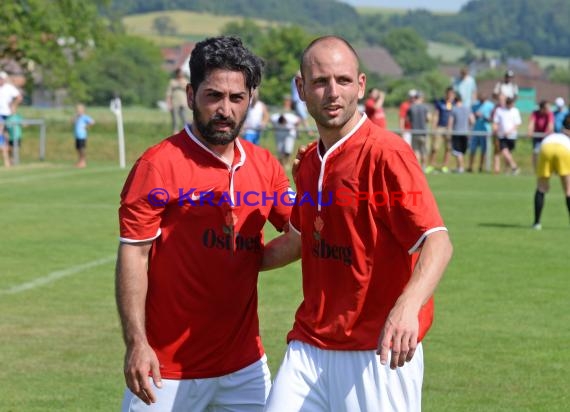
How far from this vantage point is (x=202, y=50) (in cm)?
557

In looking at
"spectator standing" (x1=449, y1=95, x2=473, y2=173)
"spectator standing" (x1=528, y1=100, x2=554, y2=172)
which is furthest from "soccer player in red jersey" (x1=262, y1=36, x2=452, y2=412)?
"spectator standing" (x1=528, y1=100, x2=554, y2=172)

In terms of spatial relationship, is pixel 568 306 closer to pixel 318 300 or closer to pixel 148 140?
pixel 318 300

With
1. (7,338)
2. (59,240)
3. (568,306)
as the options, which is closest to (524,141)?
(59,240)

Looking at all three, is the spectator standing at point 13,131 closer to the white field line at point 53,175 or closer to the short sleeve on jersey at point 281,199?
the white field line at point 53,175

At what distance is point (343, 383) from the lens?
523 cm

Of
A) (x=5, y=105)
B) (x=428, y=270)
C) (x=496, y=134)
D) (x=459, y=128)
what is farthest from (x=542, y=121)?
(x=428, y=270)

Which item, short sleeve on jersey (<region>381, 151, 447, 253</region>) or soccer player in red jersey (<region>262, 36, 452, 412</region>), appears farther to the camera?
soccer player in red jersey (<region>262, 36, 452, 412</region>)

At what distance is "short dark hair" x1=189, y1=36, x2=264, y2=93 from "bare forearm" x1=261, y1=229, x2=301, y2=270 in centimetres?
73

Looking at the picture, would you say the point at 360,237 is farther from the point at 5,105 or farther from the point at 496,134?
the point at 496,134

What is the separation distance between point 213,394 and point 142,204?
95 cm

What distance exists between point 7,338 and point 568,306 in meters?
5.57

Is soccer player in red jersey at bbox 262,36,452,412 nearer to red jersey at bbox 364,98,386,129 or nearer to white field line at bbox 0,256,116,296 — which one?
→ white field line at bbox 0,256,116,296

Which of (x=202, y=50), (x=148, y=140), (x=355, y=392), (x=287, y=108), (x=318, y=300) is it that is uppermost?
(x=202, y=50)

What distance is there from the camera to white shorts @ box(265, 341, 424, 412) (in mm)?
5195
